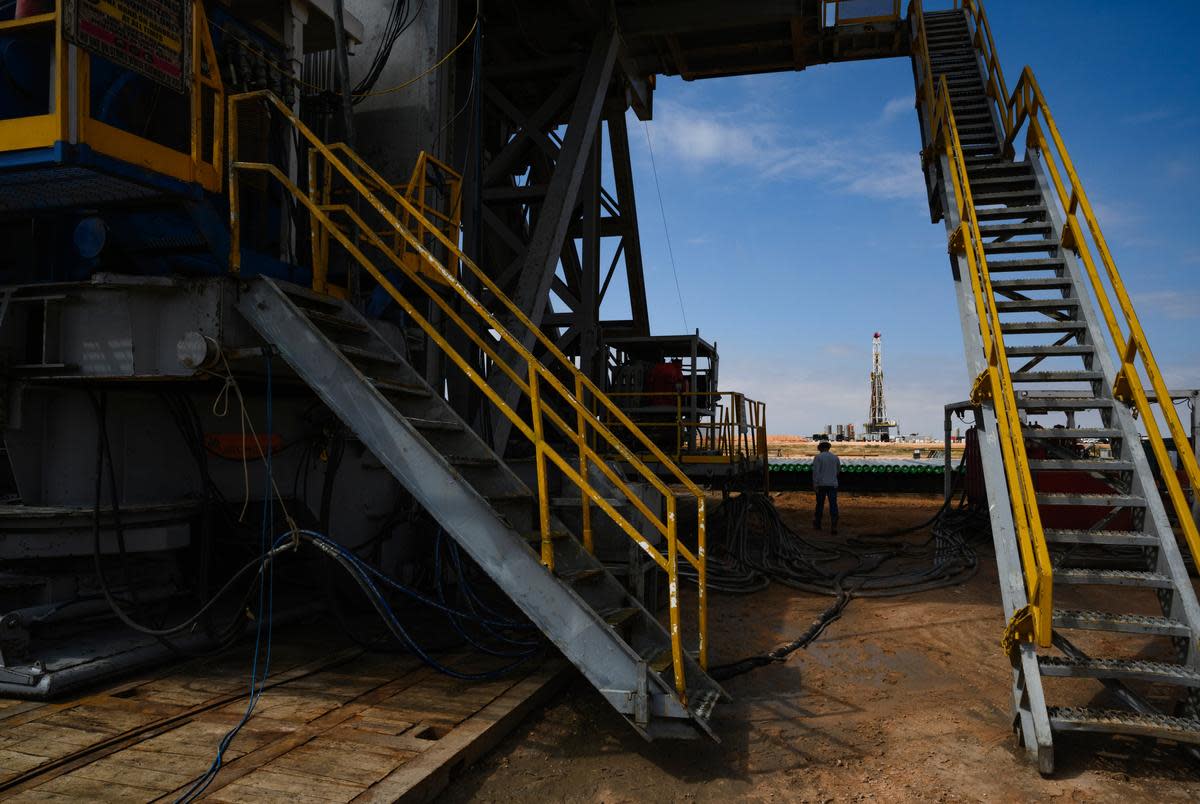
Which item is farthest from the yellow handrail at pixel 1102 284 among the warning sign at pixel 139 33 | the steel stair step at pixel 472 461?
the warning sign at pixel 139 33

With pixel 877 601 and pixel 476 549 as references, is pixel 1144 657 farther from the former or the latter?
pixel 476 549

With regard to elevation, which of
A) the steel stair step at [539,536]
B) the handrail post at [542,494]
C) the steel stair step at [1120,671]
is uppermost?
the handrail post at [542,494]

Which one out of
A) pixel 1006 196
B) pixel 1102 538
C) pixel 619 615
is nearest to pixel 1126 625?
pixel 1102 538

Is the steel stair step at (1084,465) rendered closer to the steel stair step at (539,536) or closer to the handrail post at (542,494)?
the steel stair step at (539,536)

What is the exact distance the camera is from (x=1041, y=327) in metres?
7.50

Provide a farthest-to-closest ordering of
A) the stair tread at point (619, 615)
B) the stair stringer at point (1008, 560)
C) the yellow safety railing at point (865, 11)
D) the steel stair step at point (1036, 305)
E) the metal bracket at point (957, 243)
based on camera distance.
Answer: the yellow safety railing at point (865, 11)
the metal bracket at point (957, 243)
the steel stair step at point (1036, 305)
the stair tread at point (619, 615)
the stair stringer at point (1008, 560)

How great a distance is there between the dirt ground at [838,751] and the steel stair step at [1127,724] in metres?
0.24

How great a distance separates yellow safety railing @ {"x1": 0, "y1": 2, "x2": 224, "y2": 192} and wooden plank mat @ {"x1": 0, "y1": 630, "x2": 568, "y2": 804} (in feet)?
11.6

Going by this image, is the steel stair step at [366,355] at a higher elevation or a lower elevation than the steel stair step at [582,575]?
higher

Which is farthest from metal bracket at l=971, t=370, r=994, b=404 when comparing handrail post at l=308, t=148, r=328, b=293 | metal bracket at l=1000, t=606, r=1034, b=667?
handrail post at l=308, t=148, r=328, b=293

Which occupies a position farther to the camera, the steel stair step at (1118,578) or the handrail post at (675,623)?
the steel stair step at (1118,578)

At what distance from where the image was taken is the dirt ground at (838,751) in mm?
4555

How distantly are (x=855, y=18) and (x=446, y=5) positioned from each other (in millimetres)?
7718

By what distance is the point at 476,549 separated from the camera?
521 cm
